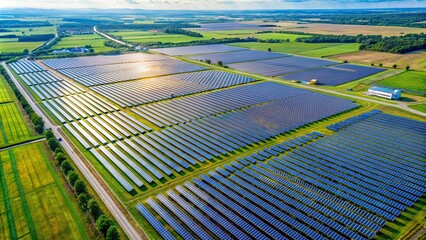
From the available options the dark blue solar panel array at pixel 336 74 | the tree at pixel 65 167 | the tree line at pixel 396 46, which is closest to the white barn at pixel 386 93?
the dark blue solar panel array at pixel 336 74

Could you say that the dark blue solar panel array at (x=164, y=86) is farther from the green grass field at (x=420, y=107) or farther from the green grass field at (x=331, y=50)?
the green grass field at (x=331, y=50)

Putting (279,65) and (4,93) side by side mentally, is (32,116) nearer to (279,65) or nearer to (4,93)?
(4,93)

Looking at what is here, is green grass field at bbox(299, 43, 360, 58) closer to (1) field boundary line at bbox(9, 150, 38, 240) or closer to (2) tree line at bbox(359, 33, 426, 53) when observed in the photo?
(2) tree line at bbox(359, 33, 426, 53)

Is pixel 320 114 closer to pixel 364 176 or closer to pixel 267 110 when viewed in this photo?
pixel 267 110

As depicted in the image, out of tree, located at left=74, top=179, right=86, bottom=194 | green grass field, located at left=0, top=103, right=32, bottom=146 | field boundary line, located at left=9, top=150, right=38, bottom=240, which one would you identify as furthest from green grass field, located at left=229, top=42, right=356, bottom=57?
field boundary line, located at left=9, top=150, right=38, bottom=240

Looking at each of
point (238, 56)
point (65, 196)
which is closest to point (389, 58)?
point (238, 56)

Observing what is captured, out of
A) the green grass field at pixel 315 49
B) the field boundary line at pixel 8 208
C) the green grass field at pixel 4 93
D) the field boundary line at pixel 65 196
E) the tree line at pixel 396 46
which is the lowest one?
the green grass field at pixel 4 93

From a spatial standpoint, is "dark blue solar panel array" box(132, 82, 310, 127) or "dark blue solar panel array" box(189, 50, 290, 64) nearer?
"dark blue solar panel array" box(132, 82, 310, 127)
